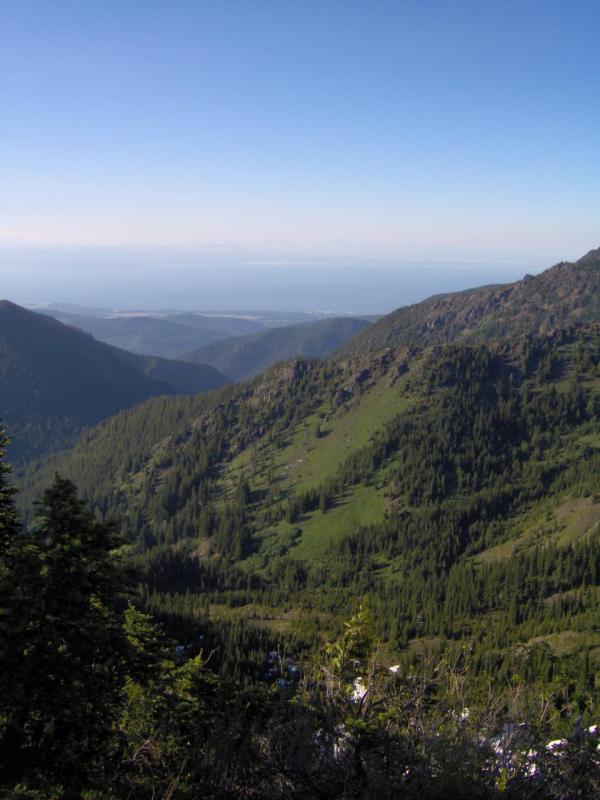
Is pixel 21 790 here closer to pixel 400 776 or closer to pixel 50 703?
pixel 50 703

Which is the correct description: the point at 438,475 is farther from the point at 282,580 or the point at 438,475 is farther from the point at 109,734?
the point at 109,734

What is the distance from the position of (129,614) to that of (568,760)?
994 inches

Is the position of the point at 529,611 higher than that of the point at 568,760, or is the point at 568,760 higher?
the point at 568,760

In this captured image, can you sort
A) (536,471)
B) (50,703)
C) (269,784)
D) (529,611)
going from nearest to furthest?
(269,784), (50,703), (529,611), (536,471)

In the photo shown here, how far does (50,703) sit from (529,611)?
112 metres

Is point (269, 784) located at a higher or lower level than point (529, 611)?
higher

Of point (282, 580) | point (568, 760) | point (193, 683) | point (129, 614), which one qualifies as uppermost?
point (568, 760)

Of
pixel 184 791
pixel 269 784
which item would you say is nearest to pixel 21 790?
pixel 184 791

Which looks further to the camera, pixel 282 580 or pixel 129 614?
pixel 282 580

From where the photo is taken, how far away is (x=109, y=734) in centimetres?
2231

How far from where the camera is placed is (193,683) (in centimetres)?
3019

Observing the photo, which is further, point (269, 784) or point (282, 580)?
point (282, 580)

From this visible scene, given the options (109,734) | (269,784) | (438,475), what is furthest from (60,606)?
(438,475)

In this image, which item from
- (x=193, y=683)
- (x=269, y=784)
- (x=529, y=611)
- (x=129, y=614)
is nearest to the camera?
(x=269, y=784)
